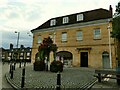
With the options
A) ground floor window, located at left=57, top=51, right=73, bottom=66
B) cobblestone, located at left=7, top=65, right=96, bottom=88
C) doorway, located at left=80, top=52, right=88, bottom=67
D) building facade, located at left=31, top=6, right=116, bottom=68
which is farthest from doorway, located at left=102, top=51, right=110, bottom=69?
cobblestone, located at left=7, top=65, right=96, bottom=88

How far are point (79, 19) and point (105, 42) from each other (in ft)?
23.7

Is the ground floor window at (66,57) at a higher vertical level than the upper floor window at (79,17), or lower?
lower

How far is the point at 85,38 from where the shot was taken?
2738 centimetres

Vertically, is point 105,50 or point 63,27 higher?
point 63,27

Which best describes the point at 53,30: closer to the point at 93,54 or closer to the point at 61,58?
the point at 61,58

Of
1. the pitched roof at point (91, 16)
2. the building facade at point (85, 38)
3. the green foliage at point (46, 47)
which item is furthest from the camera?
the pitched roof at point (91, 16)

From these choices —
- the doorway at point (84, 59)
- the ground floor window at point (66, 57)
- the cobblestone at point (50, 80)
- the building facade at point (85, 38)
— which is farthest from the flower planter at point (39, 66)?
the ground floor window at point (66, 57)

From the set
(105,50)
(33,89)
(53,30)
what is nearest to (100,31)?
(105,50)

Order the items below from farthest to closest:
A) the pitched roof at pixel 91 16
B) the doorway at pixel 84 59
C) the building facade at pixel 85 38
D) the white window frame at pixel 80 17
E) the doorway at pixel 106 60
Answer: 1. the white window frame at pixel 80 17
2. the doorway at pixel 84 59
3. the pitched roof at pixel 91 16
4. the building facade at pixel 85 38
5. the doorway at pixel 106 60

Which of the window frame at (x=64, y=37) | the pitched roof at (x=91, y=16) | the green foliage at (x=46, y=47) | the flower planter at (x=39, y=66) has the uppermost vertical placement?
the pitched roof at (x=91, y=16)

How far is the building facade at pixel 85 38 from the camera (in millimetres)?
25234

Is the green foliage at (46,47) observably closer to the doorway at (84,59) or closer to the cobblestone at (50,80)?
the cobblestone at (50,80)

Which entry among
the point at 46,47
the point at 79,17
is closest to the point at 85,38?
the point at 79,17

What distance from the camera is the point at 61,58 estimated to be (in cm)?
3039
